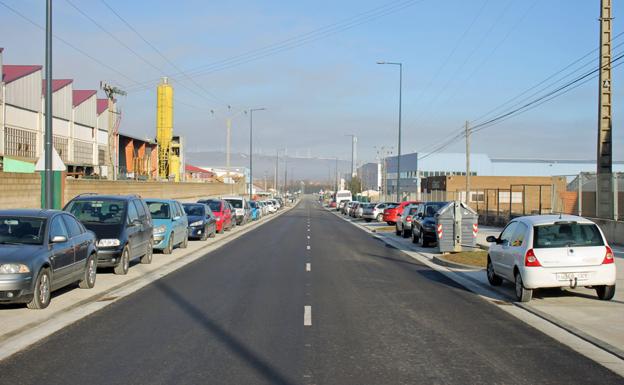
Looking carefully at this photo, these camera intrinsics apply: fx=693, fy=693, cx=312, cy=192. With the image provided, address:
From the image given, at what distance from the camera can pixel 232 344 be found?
8.87m

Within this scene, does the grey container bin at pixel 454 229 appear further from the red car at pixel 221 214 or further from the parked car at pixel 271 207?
the parked car at pixel 271 207

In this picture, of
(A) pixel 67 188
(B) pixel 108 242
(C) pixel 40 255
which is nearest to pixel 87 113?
(A) pixel 67 188

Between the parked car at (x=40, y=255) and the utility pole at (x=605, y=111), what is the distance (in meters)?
17.9

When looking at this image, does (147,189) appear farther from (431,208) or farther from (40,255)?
(40,255)

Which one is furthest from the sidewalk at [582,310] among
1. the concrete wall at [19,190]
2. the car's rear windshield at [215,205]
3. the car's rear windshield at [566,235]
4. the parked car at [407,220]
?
the car's rear windshield at [215,205]

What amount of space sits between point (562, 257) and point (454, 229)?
10314 mm

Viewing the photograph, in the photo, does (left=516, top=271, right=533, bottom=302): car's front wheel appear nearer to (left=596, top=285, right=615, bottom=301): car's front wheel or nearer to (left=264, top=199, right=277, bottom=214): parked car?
(left=596, top=285, right=615, bottom=301): car's front wheel

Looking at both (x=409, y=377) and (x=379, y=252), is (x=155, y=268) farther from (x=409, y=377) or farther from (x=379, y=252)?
(x=409, y=377)

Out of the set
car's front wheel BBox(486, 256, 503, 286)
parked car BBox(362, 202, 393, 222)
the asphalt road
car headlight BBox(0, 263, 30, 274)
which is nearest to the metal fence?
car's front wheel BBox(486, 256, 503, 286)

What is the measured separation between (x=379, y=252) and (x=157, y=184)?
97.0ft

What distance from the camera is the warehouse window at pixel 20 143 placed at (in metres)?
44.5

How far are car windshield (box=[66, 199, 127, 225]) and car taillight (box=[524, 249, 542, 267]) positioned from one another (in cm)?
935

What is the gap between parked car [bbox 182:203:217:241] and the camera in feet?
92.1

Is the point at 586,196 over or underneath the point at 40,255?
over
